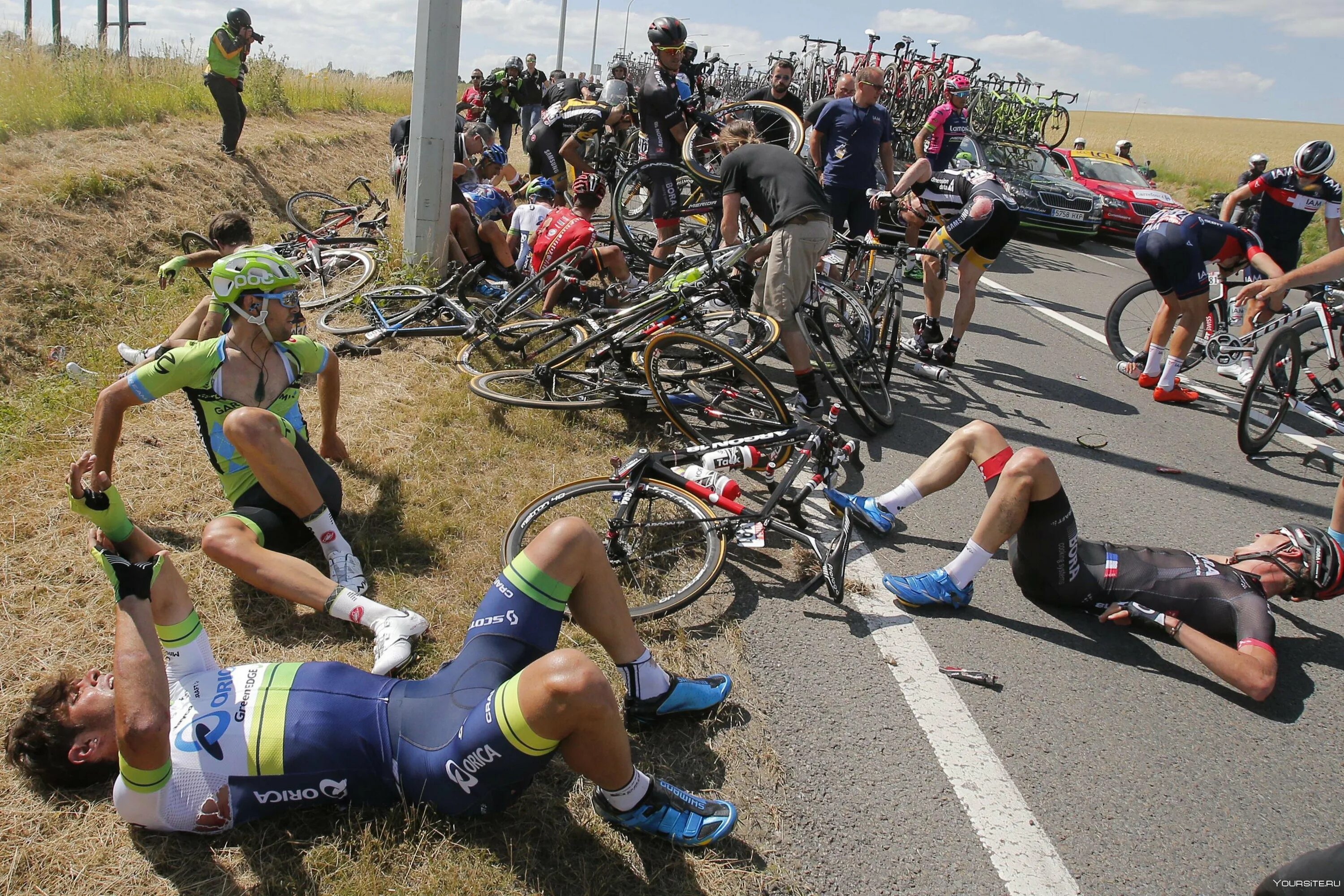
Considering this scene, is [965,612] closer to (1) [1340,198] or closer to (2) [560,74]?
(1) [1340,198]

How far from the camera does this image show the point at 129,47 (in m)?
14.4

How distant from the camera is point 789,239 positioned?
5258 mm

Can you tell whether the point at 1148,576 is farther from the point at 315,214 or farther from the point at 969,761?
the point at 315,214

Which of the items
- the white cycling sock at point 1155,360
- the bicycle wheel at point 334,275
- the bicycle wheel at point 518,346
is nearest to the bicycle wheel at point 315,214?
the bicycle wheel at point 334,275

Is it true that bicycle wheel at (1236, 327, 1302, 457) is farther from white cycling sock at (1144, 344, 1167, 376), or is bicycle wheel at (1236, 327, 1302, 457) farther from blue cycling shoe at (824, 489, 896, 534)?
blue cycling shoe at (824, 489, 896, 534)

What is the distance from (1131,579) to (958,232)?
396 cm

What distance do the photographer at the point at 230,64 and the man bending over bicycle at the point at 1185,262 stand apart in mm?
11733

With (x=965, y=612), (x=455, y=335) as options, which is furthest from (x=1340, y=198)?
(x=455, y=335)

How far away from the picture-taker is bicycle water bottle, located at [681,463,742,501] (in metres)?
3.70

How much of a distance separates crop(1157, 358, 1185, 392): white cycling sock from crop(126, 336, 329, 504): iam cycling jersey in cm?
678

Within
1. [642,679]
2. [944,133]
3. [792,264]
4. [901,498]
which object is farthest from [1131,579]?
[944,133]

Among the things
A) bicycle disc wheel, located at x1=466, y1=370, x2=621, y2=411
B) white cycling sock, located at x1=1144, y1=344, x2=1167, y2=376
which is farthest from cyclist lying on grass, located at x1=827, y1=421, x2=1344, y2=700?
white cycling sock, located at x1=1144, y1=344, x2=1167, y2=376

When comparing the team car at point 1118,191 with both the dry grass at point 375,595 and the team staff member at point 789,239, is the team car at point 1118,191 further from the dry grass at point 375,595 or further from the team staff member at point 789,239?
the dry grass at point 375,595

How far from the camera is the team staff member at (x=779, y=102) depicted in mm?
8688
